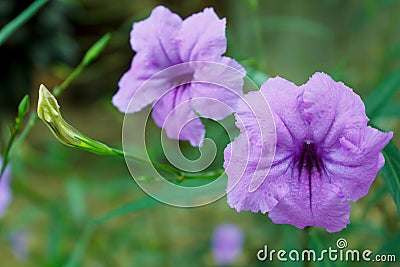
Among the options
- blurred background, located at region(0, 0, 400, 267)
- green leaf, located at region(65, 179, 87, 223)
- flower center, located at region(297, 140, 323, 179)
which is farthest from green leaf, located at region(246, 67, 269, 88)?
green leaf, located at region(65, 179, 87, 223)

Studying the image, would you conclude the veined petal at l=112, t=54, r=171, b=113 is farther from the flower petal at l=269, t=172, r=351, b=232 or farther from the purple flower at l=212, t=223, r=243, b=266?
the purple flower at l=212, t=223, r=243, b=266

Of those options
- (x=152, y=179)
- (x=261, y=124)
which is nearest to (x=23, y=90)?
(x=152, y=179)

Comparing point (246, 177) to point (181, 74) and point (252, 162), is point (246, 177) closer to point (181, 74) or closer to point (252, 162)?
point (252, 162)

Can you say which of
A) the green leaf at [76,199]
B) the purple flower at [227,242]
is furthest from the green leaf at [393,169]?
the purple flower at [227,242]

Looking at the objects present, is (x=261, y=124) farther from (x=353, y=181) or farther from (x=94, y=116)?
(x=94, y=116)

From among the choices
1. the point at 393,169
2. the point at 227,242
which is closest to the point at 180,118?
the point at 393,169

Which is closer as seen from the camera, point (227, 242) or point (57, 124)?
point (57, 124)

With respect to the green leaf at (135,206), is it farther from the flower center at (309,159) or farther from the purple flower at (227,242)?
the purple flower at (227,242)
